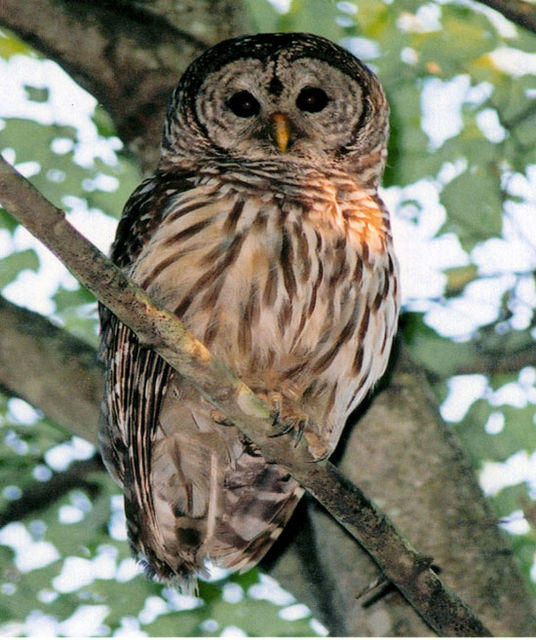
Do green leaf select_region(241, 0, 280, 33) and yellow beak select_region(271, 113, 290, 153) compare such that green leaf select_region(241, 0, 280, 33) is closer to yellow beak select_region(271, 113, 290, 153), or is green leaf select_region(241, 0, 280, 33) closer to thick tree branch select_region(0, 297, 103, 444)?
yellow beak select_region(271, 113, 290, 153)

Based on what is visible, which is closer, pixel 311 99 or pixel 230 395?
pixel 230 395

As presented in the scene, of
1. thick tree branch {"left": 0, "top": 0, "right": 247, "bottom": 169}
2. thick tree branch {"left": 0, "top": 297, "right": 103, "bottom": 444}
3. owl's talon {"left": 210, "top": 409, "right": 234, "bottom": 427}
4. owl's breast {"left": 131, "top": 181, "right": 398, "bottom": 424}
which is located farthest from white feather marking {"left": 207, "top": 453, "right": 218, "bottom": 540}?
thick tree branch {"left": 0, "top": 0, "right": 247, "bottom": 169}

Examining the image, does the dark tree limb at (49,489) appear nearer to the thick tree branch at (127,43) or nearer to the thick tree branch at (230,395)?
the thick tree branch at (127,43)

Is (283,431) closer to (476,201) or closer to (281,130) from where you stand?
(281,130)

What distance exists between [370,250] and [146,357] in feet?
2.40

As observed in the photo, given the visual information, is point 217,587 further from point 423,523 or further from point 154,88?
point 154,88

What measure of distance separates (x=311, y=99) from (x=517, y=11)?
719 mm

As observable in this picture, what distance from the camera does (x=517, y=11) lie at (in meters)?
3.25

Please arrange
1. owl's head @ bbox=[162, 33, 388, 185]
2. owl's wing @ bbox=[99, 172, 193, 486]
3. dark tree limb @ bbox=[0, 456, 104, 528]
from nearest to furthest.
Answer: owl's wing @ bbox=[99, 172, 193, 486] < owl's head @ bbox=[162, 33, 388, 185] < dark tree limb @ bbox=[0, 456, 104, 528]

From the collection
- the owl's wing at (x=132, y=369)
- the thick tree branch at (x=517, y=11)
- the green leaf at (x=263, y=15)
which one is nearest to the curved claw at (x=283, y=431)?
the owl's wing at (x=132, y=369)

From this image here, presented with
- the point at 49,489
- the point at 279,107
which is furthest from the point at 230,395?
the point at 49,489

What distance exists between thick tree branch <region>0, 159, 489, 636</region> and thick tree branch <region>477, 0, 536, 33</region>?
1.62 meters

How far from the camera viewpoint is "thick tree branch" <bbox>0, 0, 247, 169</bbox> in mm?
4141

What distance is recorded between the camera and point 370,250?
3.02 m
